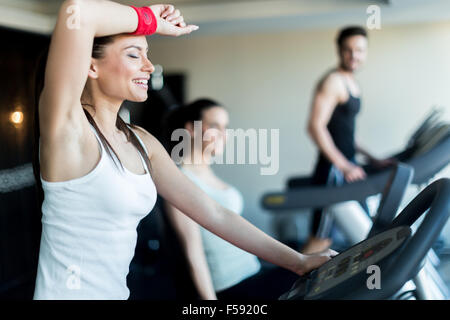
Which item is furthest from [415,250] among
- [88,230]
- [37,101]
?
[37,101]

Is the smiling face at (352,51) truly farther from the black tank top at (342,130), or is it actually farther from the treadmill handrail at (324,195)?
the treadmill handrail at (324,195)

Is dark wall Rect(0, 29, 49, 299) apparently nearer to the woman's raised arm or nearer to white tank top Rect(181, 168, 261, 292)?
the woman's raised arm

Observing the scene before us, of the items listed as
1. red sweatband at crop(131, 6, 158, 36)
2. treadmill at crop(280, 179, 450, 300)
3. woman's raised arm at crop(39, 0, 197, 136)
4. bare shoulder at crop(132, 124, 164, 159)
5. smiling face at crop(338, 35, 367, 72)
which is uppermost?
smiling face at crop(338, 35, 367, 72)

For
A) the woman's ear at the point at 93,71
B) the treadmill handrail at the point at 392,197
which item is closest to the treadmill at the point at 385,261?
the treadmill handrail at the point at 392,197

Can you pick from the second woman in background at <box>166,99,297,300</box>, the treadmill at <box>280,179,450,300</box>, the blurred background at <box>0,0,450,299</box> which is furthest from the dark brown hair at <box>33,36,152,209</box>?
the blurred background at <box>0,0,450,299</box>

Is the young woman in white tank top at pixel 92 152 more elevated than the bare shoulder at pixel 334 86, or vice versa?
the bare shoulder at pixel 334 86

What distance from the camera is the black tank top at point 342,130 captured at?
258 centimetres

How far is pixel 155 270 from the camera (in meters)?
3.14

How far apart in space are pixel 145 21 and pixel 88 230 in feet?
1.06

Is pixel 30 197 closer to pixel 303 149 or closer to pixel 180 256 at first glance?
pixel 180 256

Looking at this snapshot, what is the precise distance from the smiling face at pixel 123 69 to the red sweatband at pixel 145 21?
21 mm

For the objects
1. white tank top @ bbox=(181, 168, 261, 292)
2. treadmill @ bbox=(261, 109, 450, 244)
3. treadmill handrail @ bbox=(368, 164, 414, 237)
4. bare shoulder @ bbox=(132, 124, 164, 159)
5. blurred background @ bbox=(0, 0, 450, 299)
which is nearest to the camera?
bare shoulder @ bbox=(132, 124, 164, 159)

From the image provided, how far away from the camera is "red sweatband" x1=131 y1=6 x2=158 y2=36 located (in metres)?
0.72
